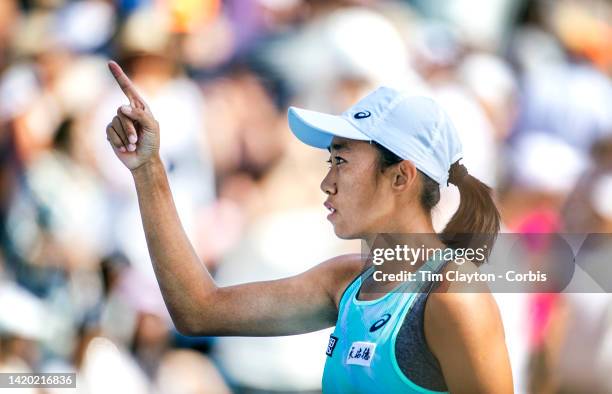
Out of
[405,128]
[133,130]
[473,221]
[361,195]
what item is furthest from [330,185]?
[133,130]

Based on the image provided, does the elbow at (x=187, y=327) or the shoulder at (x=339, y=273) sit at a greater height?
the shoulder at (x=339, y=273)

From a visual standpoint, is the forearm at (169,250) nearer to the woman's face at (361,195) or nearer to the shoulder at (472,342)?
the woman's face at (361,195)

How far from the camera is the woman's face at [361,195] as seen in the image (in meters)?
2.03

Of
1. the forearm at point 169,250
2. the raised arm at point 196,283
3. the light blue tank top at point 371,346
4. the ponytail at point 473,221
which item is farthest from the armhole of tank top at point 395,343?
the forearm at point 169,250

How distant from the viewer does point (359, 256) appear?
2.14 meters

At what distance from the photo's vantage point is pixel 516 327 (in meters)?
3.20

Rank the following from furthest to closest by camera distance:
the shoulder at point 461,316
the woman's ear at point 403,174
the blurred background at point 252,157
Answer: the blurred background at point 252,157
the woman's ear at point 403,174
the shoulder at point 461,316

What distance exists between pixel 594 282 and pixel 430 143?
131cm

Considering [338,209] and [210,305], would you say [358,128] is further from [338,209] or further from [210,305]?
[210,305]

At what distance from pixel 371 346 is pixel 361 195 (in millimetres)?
317

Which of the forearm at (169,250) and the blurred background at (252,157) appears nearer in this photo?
the forearm at (169,250)

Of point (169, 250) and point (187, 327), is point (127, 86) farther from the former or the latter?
point (187, 327)

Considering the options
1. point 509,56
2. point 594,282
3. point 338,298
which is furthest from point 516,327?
point 338,298

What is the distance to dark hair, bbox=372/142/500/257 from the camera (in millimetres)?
1979
